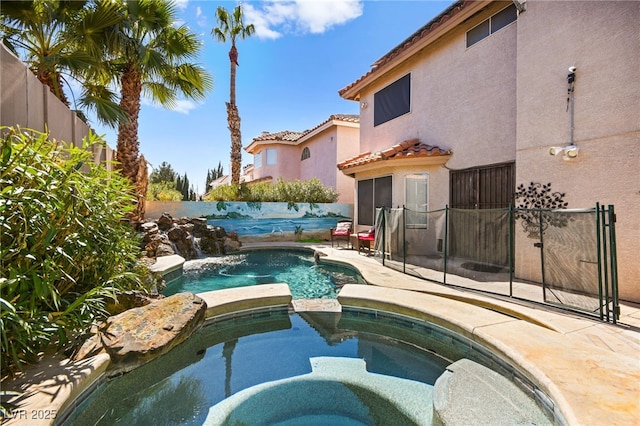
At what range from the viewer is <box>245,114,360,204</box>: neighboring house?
1892 cm

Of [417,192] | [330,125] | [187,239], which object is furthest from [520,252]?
[330,125]

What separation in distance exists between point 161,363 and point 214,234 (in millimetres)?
10723

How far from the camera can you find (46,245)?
9.91 ft

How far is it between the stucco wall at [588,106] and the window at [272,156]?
18.9 meters

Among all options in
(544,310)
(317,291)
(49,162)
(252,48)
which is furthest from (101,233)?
(252,48)

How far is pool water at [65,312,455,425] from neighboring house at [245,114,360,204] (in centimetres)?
1472

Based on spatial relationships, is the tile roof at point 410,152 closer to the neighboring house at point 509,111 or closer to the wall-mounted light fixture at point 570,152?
the neighboring house at point 509,111

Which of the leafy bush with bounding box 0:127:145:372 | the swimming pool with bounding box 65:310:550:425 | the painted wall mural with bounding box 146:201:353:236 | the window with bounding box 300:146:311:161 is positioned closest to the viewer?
the leafy bush with bounding box 0:127:145:372

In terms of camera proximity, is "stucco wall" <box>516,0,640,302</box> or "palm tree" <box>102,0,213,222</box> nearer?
"stucco wall" <box>516,0,640,302</box>

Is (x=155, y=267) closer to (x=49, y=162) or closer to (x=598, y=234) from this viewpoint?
(x=49, y=162)

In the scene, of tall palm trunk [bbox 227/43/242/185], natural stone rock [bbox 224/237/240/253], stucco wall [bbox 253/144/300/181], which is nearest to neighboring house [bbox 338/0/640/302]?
natural stone rock [bbox 224/237/240/253]

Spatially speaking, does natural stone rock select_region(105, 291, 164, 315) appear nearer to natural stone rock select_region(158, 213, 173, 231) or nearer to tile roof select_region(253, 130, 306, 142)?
natural stone rock select_region(158, 213, 173, 231)

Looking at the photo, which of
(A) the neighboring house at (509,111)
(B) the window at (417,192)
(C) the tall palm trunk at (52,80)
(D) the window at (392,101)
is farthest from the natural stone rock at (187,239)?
(D) the window at (392,101)

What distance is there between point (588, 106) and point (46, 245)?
372 inches
